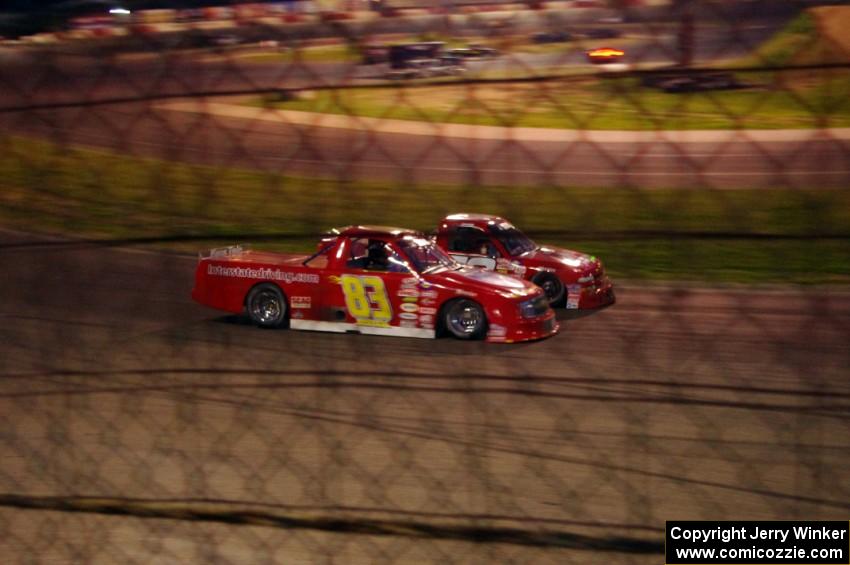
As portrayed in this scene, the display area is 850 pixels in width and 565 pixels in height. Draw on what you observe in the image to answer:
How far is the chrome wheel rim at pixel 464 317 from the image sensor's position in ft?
29.1

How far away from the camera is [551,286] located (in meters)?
10.2

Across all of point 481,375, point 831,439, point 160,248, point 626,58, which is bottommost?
point 831,439

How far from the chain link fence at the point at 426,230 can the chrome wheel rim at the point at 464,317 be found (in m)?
6.38

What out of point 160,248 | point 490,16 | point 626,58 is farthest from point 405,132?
point 160,248

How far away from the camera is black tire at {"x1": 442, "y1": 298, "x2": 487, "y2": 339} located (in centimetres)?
882

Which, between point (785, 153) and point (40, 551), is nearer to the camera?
point (785, 153)

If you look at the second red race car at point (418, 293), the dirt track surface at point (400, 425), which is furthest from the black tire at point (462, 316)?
the dirt track surface at point (400, 425)

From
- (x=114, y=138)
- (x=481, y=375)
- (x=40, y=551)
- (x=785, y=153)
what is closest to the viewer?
(x=785, y=153)

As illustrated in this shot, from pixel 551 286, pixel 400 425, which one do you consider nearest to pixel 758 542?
pixel 400 425

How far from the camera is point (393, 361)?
2.46m

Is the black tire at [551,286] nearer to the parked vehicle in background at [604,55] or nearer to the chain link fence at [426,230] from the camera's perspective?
the chain link fence at [426,230]

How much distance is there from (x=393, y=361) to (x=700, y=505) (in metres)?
0.84

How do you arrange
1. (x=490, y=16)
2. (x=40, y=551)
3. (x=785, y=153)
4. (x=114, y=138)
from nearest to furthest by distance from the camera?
(x=785, y=153) → (x=490, y=16) → (x=114, y=138) → (x=40, y=551)

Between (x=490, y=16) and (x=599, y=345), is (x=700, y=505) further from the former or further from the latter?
(x=490, y=16)
